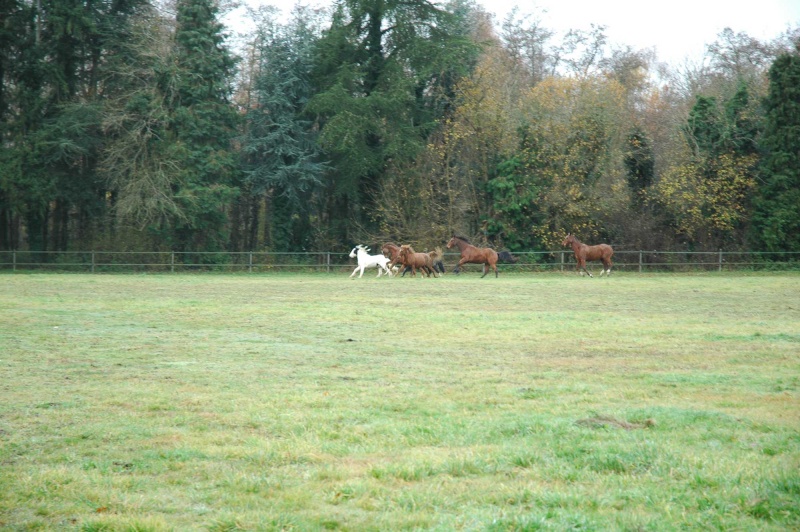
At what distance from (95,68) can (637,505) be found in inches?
1760

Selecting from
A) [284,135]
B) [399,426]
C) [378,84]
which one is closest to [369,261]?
[284,135]

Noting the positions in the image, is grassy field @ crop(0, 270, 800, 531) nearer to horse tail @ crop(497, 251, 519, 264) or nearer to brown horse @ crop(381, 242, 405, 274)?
brown horse @ crop(381, 242, 405, 274)

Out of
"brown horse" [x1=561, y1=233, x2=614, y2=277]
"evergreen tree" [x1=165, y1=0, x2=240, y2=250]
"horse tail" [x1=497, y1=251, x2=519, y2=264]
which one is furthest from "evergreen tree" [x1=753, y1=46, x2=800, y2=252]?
"evergreen tree" [x1=165, y1=0, x2=240, y2=250]

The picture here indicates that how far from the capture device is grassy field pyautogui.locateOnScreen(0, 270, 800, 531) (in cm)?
457

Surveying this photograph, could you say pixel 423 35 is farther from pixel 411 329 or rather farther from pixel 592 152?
pixel 411 329

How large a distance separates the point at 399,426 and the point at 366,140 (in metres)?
38.8

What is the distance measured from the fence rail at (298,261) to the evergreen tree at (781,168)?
112cm

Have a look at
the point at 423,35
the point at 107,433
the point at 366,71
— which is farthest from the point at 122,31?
the point at 107,433

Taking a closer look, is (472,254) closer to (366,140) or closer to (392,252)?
(392,252)

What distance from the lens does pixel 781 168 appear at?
134 ft

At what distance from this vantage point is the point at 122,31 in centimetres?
4300

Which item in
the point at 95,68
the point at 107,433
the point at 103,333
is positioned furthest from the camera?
the point at 95,68

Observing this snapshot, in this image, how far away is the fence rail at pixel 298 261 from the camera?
1613 inches

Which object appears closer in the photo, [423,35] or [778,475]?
[778,475]
